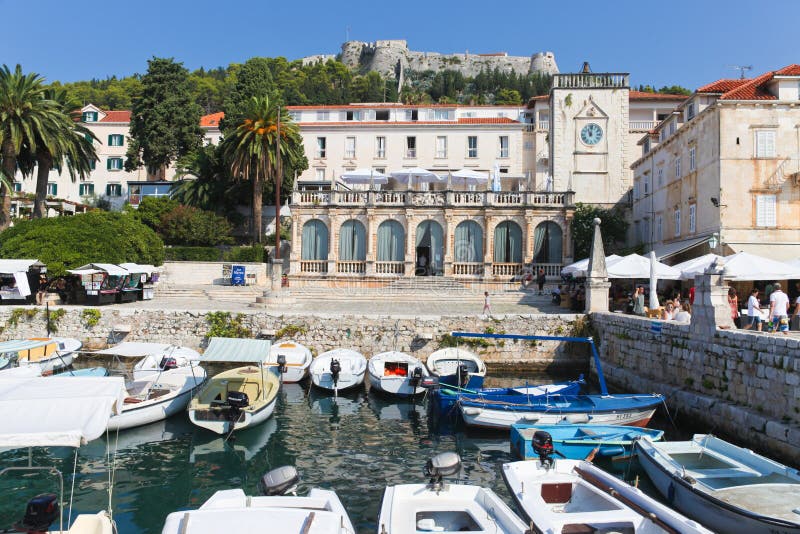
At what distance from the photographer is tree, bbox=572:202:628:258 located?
127ft

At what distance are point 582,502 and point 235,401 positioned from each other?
9.60 metres

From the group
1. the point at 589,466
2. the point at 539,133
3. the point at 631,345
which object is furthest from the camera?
the point at 539,133

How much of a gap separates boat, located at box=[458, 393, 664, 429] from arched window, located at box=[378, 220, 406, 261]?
2467 centimetres

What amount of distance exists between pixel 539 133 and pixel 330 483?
4934 centimetres

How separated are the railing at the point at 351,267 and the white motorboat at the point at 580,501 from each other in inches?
1160

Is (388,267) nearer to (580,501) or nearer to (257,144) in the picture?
(257,144)

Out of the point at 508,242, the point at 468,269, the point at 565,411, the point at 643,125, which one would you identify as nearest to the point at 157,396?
the point at 565,411

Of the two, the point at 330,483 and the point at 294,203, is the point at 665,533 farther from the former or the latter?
the point at 294,203

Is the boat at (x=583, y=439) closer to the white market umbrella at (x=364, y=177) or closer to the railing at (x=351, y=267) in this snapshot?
the railing at (x=351, y=267)

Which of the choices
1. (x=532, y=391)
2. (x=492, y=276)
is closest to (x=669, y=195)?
(x=492, y=276)

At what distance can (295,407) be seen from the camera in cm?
1903

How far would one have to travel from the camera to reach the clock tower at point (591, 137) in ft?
159

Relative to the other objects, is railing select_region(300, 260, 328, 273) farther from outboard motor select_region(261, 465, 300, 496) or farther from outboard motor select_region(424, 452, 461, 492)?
outboard motor select_region(424, 452, 461, 492)

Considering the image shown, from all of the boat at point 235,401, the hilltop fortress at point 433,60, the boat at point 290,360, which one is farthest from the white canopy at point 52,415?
the hilltop fortress at point 433,60
